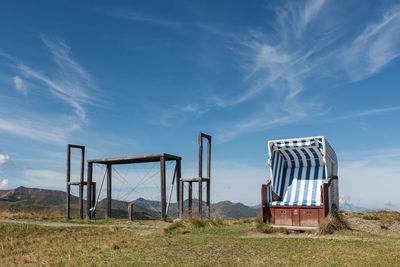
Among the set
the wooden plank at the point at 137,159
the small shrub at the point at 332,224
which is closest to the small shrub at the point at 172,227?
the small shrub at the point at 332,224

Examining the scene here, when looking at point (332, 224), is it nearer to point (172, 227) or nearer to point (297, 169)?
point (297, 169)

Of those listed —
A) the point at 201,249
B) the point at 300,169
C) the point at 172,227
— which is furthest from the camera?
the point at 300,169

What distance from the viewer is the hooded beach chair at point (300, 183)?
482 inches

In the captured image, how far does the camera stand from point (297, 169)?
47.6 feet

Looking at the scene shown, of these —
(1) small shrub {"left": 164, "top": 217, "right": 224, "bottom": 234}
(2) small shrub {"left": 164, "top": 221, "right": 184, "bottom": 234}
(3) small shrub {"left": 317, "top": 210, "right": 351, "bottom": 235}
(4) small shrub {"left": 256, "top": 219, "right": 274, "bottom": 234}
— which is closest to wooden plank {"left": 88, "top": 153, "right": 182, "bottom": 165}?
(1) small shrub {"left": 164, "top": 217, "right": 224, "bottom": 234}

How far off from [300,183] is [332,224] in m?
2.64

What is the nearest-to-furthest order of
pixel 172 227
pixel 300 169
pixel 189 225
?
pixel 172 227
pixel 189 225
pixel 300 169

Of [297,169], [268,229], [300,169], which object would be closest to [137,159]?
[297,169]

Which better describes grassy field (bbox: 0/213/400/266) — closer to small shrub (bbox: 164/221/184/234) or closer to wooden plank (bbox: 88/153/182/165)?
small shrub (bbox: 164/221/184/234)

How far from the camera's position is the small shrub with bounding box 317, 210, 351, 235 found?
1115cm

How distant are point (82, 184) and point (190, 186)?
7.80m

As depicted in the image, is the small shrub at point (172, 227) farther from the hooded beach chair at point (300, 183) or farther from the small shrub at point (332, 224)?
the small shrub at point (332, 224)

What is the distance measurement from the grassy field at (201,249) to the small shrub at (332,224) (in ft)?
0.93

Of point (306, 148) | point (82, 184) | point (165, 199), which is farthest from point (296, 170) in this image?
point (82, 184)
